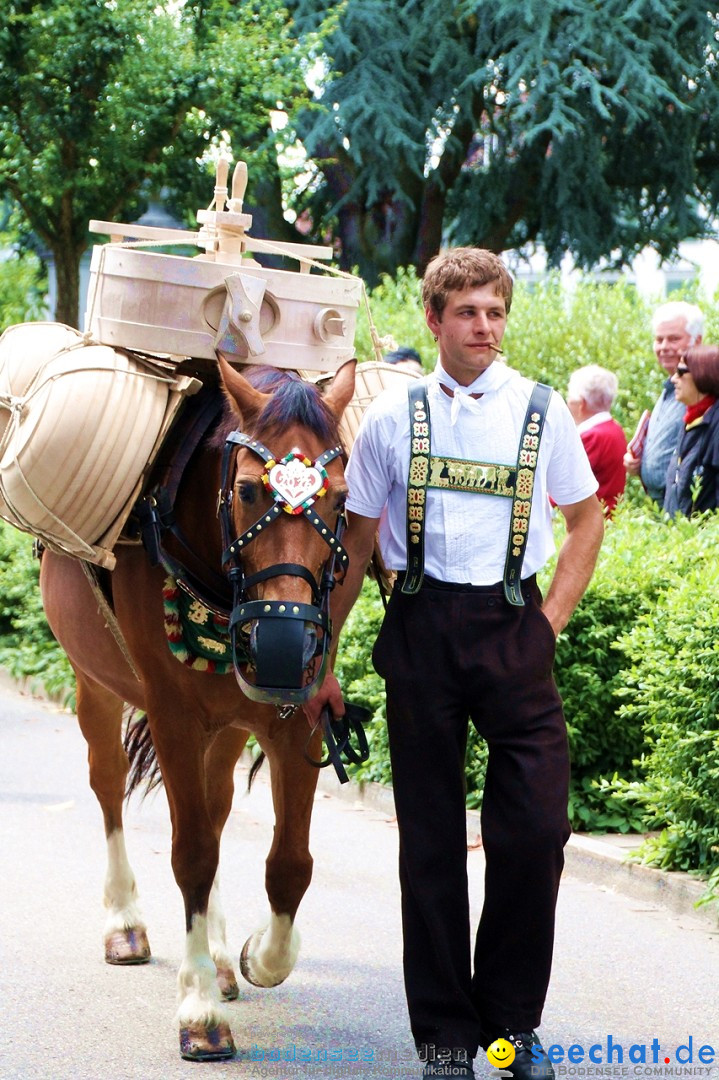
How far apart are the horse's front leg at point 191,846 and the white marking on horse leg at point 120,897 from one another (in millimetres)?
950

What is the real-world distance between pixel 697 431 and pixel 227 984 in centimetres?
455

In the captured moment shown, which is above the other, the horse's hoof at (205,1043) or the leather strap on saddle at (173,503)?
the leather strap on saddle at (173,503)

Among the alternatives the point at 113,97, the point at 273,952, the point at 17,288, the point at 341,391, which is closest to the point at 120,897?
the point at 273,952

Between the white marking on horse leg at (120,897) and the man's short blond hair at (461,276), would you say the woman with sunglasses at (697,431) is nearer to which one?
the white marking on horse leg at (120,897)

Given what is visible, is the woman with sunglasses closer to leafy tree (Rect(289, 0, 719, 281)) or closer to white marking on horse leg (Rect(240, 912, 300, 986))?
white marking on horse leg (Rect(240, 912, 300, 986))

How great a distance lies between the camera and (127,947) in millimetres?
5215

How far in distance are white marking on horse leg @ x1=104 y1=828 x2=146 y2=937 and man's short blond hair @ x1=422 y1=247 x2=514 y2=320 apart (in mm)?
2673

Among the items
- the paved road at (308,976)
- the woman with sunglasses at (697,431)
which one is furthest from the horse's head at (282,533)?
the woman with sunglasses at (697,431)

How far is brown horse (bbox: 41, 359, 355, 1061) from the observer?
3643 millimetres

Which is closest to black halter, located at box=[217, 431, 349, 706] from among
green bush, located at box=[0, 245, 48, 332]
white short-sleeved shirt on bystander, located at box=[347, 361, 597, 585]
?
white short-sleeved shirt on bystander, located at box=[347, 361, 597, 585]

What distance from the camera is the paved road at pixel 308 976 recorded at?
4215 mm

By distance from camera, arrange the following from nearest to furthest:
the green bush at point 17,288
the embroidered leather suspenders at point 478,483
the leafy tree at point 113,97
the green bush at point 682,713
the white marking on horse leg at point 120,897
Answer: the embroidered leather suspenders at point 478,483, the white marking on horse leg at point 120,897, the green bush at point 682,713, the leafy tree at point 113,97, the green bush at point 17,288

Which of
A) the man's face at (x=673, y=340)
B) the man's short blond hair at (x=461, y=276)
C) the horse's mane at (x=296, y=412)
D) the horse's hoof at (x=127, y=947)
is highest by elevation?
the man's short blond hair at (x=461, y=276)

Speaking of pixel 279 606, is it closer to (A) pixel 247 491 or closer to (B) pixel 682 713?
(A) pixel 247 491
